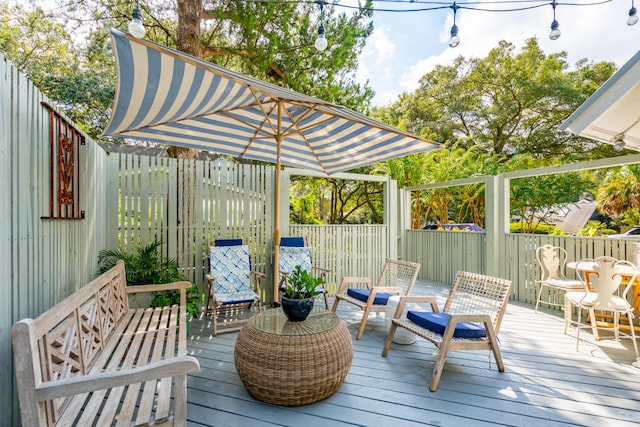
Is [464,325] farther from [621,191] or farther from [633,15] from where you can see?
[621,191]

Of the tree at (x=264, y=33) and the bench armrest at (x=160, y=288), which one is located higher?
the tree at (x=264, y=33)

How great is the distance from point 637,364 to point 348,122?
13.1ft

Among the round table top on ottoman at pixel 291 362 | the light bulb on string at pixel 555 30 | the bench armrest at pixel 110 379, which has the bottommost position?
the round table top on ottoman at pixel 291 362

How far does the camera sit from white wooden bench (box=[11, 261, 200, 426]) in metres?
1.50

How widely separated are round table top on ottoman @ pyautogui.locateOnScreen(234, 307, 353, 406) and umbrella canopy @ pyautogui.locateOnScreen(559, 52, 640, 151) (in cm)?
332

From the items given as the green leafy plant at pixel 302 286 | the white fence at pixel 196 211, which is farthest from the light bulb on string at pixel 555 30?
the green leafy plant at pixel 302 286

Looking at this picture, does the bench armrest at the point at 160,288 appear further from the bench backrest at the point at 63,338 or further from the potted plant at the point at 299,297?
the potted plant at the point at 299,297

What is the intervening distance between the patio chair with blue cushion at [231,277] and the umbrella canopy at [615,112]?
4.29m

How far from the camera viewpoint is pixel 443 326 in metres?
3.10

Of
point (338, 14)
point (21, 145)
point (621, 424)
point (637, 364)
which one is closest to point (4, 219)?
point (21, 145)

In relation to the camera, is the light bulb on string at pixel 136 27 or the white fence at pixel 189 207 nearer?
the light bulb on string at pixel 136 27

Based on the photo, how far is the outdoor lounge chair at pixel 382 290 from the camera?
4.16m

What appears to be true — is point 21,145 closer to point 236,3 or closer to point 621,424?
point 621,424

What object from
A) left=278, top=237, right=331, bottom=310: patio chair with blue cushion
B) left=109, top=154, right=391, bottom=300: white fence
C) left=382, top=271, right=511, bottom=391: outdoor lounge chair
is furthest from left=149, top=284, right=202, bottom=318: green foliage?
left=382, top=271, right=511, bottom=391: outdoor lounge chair
